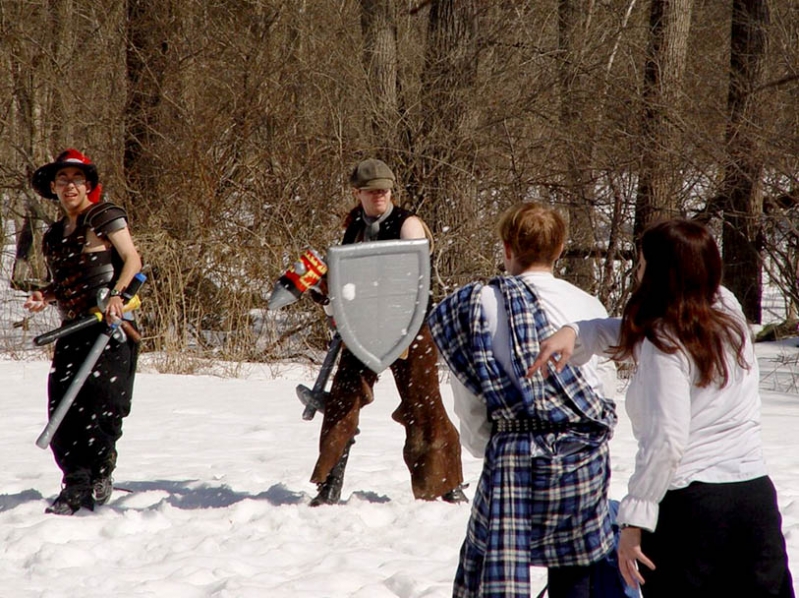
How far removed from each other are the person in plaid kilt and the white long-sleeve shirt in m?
0.34

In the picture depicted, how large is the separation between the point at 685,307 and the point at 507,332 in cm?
52

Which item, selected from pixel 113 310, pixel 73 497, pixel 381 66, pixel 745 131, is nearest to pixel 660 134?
pixel 745 131

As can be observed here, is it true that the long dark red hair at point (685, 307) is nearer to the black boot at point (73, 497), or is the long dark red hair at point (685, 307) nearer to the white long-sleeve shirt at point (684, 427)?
the white long-sleeve shirt at point (684, 427)

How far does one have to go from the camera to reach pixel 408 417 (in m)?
4.68

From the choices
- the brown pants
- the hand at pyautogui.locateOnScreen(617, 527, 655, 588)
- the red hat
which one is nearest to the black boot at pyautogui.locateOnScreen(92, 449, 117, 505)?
the brown pants

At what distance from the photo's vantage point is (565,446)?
106 inches

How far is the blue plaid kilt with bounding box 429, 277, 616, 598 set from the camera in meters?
2.66

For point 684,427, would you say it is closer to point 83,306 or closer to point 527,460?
point 527,460

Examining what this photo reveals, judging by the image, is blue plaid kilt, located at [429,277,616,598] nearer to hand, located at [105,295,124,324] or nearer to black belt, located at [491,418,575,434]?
black belt, located at [491,418,575,434]

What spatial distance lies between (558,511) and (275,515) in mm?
2066

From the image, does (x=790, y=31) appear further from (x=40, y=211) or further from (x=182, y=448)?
(x=40, y=211)

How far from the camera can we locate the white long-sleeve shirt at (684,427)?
7.29 ft

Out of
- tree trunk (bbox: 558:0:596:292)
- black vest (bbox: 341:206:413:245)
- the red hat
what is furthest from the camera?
tree trunk (bbox: 558:0:596:292)

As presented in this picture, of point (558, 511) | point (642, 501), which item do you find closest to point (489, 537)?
point (558, 511)
